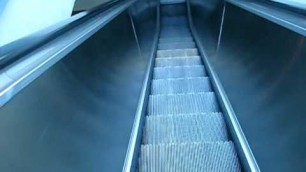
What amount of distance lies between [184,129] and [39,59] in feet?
4.73

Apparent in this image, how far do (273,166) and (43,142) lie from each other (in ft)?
3.10

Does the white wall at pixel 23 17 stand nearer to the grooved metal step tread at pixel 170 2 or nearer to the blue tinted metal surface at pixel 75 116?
the blue tinted metal surface at pixel 75 116

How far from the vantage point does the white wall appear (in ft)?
13.8

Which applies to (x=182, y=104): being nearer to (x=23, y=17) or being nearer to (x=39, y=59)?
(x=39, y=59)

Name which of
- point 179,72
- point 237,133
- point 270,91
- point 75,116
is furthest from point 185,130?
point 179,72

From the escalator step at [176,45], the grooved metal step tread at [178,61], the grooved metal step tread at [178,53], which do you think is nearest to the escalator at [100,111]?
the grooved metal step tread at [178,61]

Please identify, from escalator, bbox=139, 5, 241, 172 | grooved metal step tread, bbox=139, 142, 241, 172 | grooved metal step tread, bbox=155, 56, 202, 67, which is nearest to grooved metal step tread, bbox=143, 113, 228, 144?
escalator, bbox=139, 5, 241, 172

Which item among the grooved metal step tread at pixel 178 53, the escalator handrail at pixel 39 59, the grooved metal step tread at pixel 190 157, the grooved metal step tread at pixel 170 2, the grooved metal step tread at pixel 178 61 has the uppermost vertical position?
the escalator handrail at pixel 39 59

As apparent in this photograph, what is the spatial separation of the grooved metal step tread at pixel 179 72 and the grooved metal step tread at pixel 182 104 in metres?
0.75

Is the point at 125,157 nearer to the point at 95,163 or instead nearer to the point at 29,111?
the point at 95,163

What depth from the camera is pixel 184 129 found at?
2.15 meters

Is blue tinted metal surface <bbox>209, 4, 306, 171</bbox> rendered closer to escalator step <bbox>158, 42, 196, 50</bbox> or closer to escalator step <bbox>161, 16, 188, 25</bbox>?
escalator step <bbox>158, 42, 196, 50</bbox>

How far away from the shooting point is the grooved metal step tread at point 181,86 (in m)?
2.97

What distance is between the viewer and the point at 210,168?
170 centimetres
